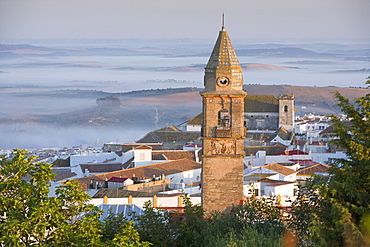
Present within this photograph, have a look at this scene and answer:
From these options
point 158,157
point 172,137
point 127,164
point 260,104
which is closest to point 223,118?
point 127,164

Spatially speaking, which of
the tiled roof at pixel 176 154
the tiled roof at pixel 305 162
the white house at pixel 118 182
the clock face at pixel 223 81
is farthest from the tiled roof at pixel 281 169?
the clock face at pixel 223 81

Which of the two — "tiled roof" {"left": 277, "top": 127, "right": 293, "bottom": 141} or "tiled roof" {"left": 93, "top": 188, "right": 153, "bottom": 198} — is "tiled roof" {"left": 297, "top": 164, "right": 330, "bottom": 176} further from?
"tiled roof" {"left": 277, "top": 127, "right": 293, "bottom": 141}

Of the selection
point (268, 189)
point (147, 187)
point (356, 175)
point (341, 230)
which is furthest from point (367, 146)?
point (147, 187)

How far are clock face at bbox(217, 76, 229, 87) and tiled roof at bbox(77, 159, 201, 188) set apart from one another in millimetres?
12126

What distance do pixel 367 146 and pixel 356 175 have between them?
1.99 ft

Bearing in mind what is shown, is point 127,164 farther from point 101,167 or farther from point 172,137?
point 172,137

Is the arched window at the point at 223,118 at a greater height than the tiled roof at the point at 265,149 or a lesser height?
greater

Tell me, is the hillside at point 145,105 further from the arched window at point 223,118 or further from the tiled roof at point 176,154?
the arched window at point 223,118

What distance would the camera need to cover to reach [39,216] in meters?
16.8

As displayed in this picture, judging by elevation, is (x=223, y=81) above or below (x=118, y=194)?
above

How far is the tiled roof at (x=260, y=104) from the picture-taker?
264 ft

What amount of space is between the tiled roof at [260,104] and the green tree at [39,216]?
6243 cm

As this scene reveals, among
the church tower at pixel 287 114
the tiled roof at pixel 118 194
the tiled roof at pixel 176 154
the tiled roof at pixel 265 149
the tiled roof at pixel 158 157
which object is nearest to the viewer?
the tiled roof at pixel 118 194

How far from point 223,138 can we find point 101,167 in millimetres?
18598
